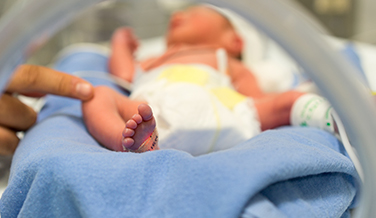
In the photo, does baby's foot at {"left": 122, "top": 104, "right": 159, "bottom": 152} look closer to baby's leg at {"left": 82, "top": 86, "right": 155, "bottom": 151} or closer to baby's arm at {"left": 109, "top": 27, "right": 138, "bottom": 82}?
baby's leg at {"left": 82, "top": 86, "right": 155, "bottom": 151}

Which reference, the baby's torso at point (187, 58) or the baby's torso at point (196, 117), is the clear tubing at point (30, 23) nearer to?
the baby's torso at point (196, 117)

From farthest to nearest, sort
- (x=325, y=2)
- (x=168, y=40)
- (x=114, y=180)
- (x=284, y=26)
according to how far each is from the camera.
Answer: (x=325, y=2) → (x=168, y=40) → (x=114, y=180) → (x=284, y=26)

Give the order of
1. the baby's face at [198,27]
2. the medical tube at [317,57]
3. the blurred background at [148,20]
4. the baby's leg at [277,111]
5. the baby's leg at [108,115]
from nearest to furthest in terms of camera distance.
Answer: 1. the medical tube at [317,57]
2. the baby's leg at [108,115]
3. the baby's leg at [277,111]
4. the baby's face at [198,27]
5. the blurred background at [148,20]

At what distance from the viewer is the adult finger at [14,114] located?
673mm

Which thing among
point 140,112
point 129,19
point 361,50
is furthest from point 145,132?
point 129,19

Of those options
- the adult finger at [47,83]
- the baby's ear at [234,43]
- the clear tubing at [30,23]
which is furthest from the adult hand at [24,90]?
the baby's ear at [234,43]

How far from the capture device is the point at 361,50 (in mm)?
1425

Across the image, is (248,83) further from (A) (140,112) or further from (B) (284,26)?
(B) (284,26)

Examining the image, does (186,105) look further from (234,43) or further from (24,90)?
(234,43)

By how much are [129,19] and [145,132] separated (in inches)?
57.3

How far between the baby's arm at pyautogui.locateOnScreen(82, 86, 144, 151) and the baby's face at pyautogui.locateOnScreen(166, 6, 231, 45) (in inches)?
24.0

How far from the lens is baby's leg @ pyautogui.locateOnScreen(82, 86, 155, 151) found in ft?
1.95

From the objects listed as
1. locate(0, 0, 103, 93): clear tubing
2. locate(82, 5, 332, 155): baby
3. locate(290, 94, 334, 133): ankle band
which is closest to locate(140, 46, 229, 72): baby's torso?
locate(82, 5, 332, 155): baby

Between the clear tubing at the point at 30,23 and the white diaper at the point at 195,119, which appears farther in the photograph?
the white diaper at the point at 195,119
